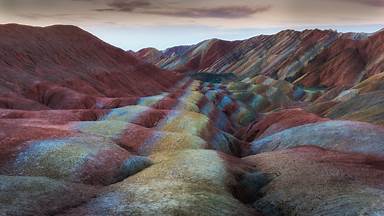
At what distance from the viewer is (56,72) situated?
154m

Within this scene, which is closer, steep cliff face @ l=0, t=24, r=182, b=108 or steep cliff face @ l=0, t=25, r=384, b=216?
steep cliff face @ l=0, t=25, r=384, b=216

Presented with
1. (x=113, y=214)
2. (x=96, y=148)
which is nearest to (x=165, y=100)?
(x=96, y=148)

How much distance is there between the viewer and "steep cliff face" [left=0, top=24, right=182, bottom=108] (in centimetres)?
12469

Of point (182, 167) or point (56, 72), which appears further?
point (56, 72)

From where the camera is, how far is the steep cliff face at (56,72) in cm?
12469

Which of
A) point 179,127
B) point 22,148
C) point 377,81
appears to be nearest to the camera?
point 22,148

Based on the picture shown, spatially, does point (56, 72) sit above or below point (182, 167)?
below

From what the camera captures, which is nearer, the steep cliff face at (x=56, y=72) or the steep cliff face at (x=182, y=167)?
the steep cliff face at (x=182, y=167)

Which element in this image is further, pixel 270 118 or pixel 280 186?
pixel 270 118

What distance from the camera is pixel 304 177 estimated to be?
147 feet

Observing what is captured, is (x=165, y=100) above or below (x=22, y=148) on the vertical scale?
below

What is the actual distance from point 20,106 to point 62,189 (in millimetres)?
74118

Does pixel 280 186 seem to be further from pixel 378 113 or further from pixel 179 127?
pixel 378 113

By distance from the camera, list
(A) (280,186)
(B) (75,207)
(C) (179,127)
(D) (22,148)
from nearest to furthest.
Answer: (B) (75,207) < (A) (280,186) < (D) (22,148) < (C) (179,127)
